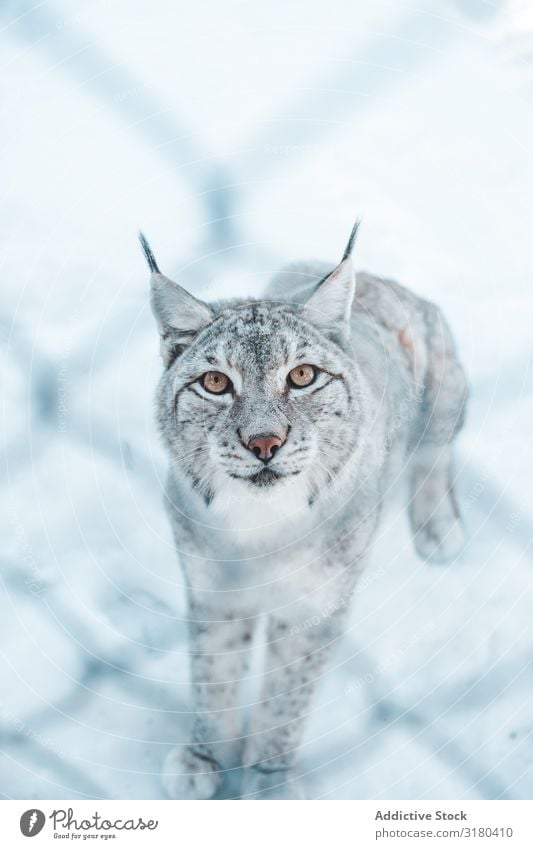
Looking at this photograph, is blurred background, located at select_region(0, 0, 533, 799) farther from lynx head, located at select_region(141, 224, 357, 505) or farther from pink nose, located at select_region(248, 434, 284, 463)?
pink nose, located at select_region(248, 434, 284, 463)

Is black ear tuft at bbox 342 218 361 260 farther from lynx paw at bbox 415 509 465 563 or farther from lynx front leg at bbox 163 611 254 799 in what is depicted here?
lynx front leg at bbox 163 611 254 799

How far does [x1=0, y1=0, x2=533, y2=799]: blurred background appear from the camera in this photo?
1.14 meters

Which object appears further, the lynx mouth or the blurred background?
the blurred background

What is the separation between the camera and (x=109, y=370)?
1157mm

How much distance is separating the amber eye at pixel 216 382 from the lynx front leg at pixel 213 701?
→ 34cm

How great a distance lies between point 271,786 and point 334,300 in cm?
69

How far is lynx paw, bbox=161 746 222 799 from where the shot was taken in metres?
1.08

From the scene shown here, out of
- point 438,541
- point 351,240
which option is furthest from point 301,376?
point 438,541

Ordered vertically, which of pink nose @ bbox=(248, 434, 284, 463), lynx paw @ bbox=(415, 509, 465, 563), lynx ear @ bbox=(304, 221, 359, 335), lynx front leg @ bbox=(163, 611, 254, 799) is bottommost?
lynx front leg @ bbox=(163, 611, 254, 799)

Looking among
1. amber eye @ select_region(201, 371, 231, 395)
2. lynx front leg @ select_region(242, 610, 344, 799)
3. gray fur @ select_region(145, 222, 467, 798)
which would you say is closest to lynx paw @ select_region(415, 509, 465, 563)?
gray fur @ select_region(145, 222, 467, 798)

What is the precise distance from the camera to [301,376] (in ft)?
3.39

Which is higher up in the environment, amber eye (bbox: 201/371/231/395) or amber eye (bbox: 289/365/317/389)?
amber eye (bbox: 289/365/317/389)
